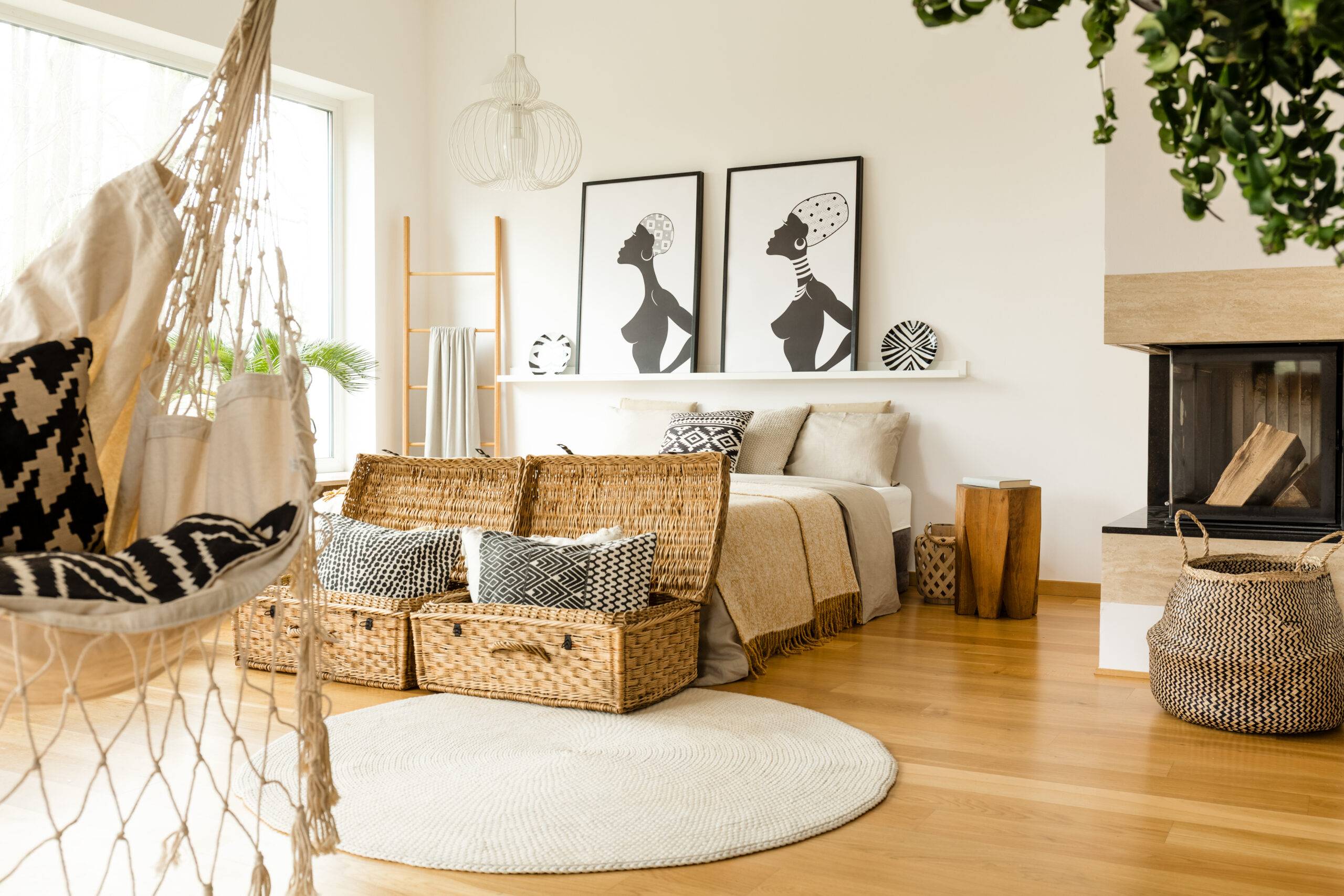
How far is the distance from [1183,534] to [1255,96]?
2944mm

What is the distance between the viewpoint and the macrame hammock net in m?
1.32

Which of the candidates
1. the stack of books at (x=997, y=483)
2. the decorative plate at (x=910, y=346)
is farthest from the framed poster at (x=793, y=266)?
the stack of books at (x=997, y=483)

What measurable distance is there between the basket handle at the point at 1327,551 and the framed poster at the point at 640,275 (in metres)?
3.15

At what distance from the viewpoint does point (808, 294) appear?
17.7 feet

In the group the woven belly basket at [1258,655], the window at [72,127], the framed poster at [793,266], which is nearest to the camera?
the woven belly basket at [1258,655]

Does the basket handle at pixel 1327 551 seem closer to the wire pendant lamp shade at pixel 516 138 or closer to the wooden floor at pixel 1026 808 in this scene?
the wooden floor at pixel 1026 808

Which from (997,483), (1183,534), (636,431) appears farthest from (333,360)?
(1183,534)

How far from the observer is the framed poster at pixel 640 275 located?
5.72 metres

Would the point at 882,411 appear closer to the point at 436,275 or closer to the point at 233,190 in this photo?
the point at 436,275

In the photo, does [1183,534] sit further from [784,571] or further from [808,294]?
[808,294]

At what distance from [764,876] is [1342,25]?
164 cm

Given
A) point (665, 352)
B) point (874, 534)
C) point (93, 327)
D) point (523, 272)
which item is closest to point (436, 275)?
point (523, 272)

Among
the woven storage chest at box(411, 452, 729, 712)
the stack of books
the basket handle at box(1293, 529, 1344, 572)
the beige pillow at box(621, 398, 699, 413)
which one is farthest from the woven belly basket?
the beige pillow at box(621, 398, 699, 413)

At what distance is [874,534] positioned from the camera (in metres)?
4.56
